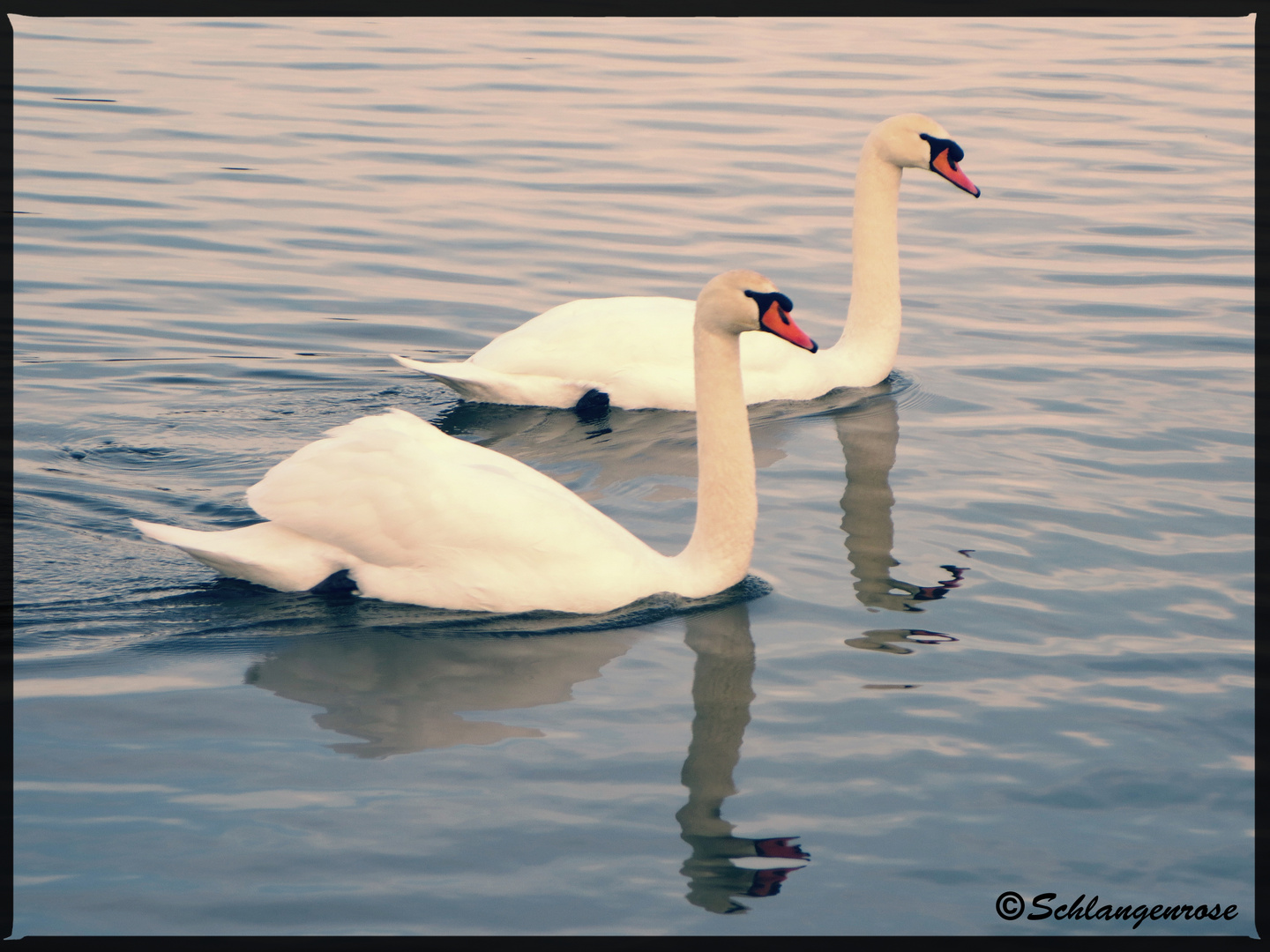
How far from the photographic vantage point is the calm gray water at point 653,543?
5.14 m

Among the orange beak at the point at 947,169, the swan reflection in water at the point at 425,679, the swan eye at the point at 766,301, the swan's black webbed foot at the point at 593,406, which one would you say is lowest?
the swan reflection in water at the point at 425,679

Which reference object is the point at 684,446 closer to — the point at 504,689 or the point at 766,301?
the point at 766,301

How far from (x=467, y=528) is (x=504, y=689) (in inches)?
32.2

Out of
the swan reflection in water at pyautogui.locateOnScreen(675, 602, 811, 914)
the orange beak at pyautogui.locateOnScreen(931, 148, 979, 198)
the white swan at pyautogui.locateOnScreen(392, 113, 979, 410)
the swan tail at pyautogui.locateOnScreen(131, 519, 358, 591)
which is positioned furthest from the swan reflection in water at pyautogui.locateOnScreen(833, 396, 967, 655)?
the swan tail at pyautogui.locateOnScreen(131, 519, 358, 591)

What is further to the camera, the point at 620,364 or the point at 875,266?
the point at 875,266

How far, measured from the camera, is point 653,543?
26.3 ft

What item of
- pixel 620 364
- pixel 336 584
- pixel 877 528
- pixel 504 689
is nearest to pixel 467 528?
pixel 336 584

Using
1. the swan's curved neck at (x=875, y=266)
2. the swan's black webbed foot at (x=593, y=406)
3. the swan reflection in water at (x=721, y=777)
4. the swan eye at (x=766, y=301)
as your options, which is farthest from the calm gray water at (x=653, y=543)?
the swan eye at (x=766, y=301)

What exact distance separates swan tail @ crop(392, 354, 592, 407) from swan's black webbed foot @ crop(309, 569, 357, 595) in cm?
276

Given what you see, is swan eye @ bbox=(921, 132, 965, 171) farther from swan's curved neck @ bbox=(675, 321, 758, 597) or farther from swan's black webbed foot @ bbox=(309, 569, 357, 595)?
swan's black webbed foot @ bbox=(309, 569, 357, 595)

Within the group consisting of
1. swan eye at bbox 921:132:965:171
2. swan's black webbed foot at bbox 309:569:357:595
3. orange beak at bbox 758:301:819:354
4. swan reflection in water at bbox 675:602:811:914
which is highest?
swan eye at bbox 921:132:965:171

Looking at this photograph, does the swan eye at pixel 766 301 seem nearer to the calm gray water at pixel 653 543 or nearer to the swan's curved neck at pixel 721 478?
the swan's curved neck at pixel 721 478

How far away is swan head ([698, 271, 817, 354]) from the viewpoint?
701cm

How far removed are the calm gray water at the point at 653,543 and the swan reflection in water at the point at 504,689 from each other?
21 millimetres
